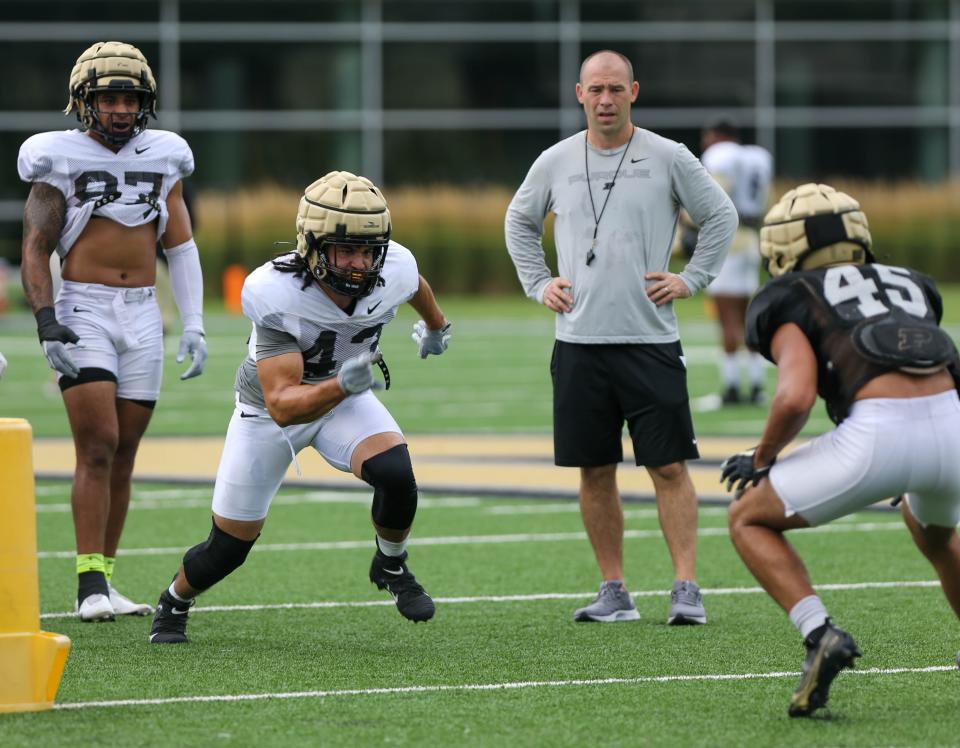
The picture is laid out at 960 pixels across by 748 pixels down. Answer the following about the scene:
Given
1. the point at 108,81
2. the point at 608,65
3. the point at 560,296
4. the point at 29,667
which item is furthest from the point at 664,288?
the point at 29,667

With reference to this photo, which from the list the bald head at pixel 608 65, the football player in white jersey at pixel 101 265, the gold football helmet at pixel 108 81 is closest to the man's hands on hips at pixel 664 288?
the bald head at pixel 608 65

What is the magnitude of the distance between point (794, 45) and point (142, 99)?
28.8 m

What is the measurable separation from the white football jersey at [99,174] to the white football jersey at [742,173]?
8.32 meters

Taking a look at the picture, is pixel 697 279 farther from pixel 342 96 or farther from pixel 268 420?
pixel 342 96

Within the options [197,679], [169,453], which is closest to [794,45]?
[169,453]

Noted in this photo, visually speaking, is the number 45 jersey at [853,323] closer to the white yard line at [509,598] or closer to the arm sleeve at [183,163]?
the white yard line at [509,598]

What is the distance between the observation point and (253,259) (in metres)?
30.8

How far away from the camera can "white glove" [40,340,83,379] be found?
706 cm

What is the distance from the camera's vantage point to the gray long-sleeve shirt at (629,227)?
728 cm

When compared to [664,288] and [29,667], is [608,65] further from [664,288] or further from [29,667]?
[29,667]

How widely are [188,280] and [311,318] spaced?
61.8 inches

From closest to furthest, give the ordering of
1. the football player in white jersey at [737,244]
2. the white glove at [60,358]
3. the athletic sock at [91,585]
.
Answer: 1. the white glove at [60,358]
2. the athletic sock at [91,585]
3. the football player in white jersey at [737,244]

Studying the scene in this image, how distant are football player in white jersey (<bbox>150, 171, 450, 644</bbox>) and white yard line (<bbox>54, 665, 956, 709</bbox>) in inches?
30.3

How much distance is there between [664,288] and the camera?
725cm
